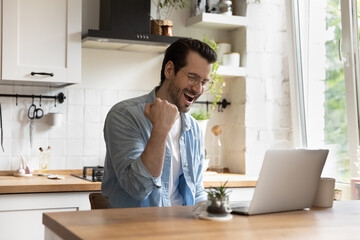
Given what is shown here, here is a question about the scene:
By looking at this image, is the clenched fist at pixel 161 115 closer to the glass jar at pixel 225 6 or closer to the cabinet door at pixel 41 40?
the cabinet door at pixel 41 40

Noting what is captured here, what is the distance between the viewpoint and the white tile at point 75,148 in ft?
12.7

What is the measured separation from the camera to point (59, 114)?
148 inches

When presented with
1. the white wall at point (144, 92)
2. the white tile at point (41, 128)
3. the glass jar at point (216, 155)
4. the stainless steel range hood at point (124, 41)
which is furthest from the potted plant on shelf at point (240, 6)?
the white tile at point (41, 128)

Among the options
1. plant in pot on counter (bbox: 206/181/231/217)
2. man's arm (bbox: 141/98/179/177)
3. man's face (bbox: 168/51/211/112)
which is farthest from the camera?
man's face (bbox: 168/51/211/112)

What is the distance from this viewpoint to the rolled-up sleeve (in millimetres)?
2023

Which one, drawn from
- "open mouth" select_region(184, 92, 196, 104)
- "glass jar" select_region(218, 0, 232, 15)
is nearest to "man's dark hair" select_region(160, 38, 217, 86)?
"open mouth" select_region(184, 92, 196, 104)

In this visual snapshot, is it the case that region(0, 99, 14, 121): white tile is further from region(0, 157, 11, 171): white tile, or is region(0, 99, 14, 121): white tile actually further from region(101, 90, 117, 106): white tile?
region(101, 90, 117, 106): white tile

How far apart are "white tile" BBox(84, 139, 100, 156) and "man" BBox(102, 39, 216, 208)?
1.51 metres

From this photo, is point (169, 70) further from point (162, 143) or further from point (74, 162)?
point (74, 162)

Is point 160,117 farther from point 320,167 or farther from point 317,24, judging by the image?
point 317,24

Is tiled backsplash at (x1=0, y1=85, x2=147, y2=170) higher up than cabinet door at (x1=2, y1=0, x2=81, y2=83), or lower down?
lower down

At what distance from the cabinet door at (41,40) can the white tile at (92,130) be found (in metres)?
0.47

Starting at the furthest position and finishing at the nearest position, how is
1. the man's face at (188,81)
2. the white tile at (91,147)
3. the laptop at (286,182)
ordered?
the white tile at (91,147)
the man's face at (188,81)
the laptop at (286,182)

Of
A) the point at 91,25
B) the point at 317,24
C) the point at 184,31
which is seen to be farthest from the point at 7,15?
the point at 317,24
